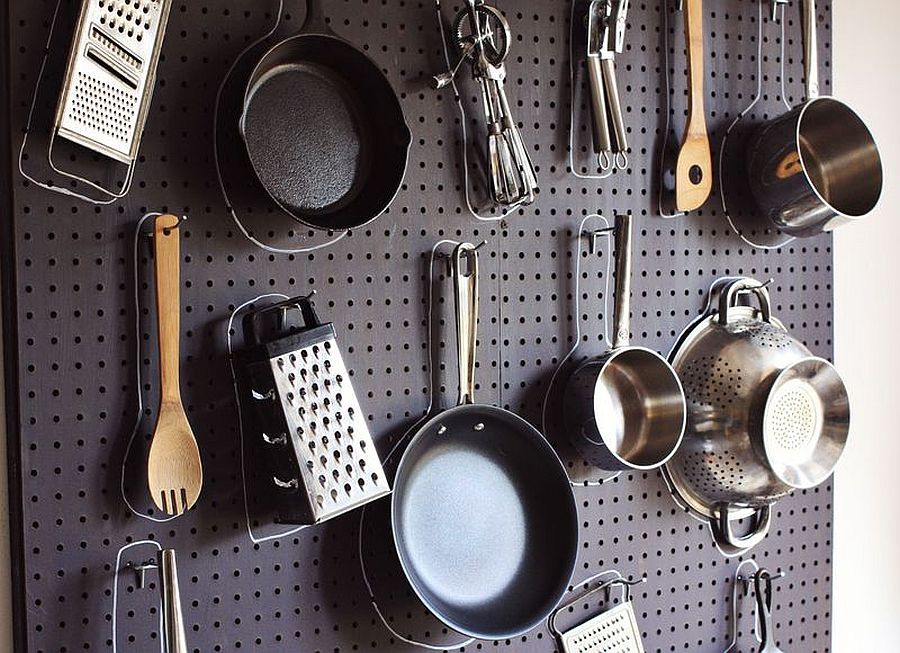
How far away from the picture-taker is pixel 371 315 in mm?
1437

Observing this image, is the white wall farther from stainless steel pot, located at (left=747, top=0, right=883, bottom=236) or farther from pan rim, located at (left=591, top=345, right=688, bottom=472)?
pan rim, located at (left=591, top=345, right=688, bottom=472)

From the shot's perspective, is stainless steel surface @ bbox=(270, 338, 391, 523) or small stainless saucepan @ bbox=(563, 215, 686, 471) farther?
small stainless saucepan @ bbox=(563, 215, 686, 471)

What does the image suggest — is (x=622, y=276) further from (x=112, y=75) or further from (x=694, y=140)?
(x=112, y=75)

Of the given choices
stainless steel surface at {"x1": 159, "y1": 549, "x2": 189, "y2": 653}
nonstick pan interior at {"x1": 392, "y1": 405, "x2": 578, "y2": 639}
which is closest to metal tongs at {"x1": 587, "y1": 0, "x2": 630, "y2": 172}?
nonstick pan interior at {"x1": 392, "y1": 405, "x2": 578, "y2": 639}

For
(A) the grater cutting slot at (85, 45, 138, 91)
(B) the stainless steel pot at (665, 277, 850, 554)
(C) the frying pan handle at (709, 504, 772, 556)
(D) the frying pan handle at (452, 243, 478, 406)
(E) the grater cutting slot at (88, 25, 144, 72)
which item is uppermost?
(E) the grater cutting slot at (88, 25, 144, 72)

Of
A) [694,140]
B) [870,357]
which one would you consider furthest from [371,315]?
[870,357]

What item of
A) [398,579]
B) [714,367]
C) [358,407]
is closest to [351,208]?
[358,407]

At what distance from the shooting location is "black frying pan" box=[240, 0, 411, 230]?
4.40 feet

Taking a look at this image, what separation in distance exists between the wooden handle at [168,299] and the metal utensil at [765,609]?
1.03 metres

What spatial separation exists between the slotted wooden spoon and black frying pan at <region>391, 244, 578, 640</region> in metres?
0.28

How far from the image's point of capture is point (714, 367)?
1650 mm

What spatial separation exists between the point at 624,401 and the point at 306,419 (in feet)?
1.85

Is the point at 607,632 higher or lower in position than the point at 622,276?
lower

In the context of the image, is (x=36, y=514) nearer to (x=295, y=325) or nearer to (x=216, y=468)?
(x=216, y=468)
